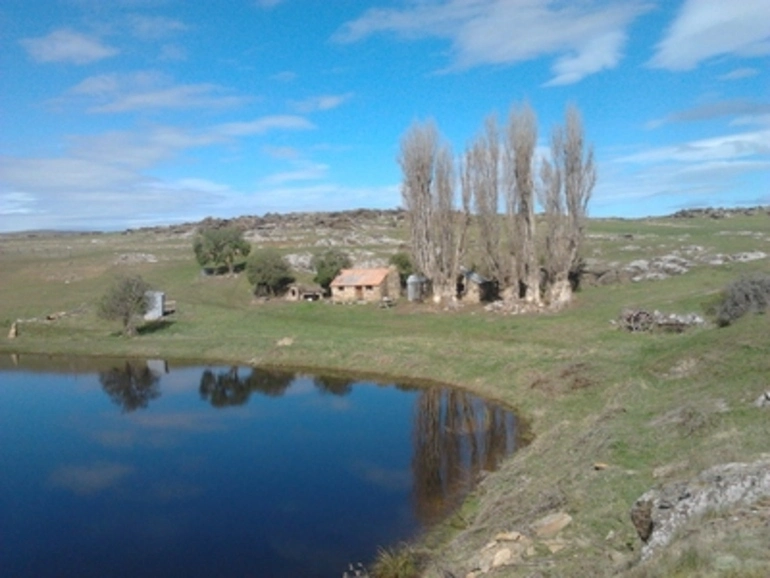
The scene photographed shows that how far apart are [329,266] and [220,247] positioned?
14087mm

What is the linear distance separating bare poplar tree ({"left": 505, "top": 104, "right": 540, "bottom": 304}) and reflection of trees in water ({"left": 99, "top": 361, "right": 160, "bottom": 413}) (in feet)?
86.0

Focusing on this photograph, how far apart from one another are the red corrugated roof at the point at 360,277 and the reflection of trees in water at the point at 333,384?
19850mm

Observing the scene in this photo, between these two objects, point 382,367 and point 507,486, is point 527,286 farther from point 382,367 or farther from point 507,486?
point 507,486

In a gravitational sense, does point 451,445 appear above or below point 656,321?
below

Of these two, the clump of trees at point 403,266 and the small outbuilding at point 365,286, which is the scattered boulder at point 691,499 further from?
the clump of trees at point 403,266

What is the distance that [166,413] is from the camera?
27469 millimetres

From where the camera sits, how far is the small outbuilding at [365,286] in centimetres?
5212

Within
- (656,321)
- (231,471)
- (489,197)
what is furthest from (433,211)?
(231,471)

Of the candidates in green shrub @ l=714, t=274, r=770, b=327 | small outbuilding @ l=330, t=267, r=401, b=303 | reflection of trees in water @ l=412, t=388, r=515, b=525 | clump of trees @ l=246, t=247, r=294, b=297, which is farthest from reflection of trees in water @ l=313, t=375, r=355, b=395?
clump of trees @ l=246, t=247, r=294, b=297

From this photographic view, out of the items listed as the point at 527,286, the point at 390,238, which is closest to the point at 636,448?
the point at 527,286

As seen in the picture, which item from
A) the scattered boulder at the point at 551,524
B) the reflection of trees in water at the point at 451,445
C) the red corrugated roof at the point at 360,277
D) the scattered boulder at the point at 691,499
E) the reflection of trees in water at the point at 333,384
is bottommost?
the reflection of trees in water at the point at 451,445

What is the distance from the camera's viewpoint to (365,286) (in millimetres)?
52219

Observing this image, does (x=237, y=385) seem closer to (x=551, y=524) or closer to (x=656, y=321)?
(x=656, y=321)

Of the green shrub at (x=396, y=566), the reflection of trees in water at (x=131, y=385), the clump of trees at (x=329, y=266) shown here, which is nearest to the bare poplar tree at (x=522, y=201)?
the clump of trees at (x=329, y=266)
